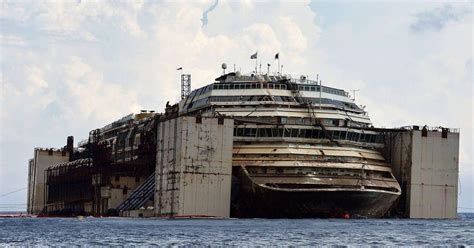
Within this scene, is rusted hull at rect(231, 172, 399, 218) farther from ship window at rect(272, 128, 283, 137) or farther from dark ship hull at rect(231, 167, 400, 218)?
ship window at rect(272, 128, 283, 137)

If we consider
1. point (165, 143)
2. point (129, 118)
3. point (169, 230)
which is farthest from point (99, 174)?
point (169, 230)

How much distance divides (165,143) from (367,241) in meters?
39.7

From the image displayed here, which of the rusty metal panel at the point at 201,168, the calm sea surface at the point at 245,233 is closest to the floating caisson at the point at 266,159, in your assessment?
the rusty metal panel at the point at 201,168

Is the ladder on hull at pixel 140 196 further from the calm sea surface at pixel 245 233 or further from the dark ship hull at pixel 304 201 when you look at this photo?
the dark ship hull at pixel 304 201

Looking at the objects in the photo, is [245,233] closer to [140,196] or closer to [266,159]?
[266,159]

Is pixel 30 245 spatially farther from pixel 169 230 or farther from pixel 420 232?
pixel 420 232

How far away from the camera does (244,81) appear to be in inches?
5408

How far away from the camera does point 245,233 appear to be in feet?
313

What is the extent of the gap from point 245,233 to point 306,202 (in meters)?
24.8

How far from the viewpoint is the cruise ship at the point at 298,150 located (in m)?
120

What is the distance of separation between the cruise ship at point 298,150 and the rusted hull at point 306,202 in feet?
0.32

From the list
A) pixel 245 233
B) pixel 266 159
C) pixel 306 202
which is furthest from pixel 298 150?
pixel 245 233

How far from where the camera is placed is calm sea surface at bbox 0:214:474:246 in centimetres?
8794

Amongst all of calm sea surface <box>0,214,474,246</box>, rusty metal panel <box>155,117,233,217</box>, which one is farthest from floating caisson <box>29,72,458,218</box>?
calm sea surface <box>0,214,474,246</box>
